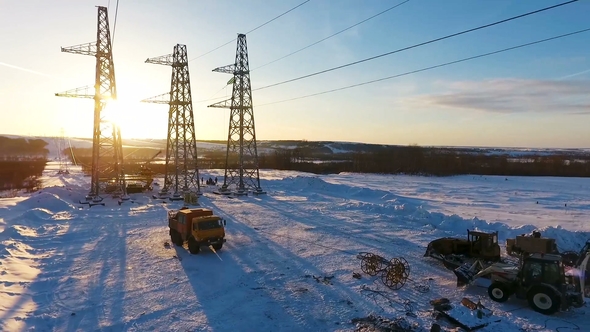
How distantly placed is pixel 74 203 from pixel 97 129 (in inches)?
236

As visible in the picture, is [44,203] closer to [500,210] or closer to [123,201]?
[123,201]

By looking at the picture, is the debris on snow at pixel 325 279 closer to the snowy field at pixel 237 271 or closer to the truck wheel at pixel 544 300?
the snowy field at pixel 237 271

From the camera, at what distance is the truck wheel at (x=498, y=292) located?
10.9 metres

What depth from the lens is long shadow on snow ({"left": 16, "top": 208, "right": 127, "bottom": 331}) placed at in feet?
32.0

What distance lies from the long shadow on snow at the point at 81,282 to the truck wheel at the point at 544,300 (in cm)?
1109

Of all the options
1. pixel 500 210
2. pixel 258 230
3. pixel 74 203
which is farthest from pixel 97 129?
pixel 500 210

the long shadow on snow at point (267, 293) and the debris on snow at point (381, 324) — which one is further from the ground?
the debris on snow at point (381, 324)

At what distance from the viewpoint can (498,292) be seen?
11.0m

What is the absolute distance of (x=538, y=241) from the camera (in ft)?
46.5

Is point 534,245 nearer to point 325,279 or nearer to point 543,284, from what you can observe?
point 543,284

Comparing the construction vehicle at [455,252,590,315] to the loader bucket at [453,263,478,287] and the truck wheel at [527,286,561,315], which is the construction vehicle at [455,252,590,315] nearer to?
the truck wheel at [527,286,561,315]

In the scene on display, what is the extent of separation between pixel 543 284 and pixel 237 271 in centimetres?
946

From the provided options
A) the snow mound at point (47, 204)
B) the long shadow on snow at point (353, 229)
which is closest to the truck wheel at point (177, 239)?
the long shadow on snow at point (353, 229)

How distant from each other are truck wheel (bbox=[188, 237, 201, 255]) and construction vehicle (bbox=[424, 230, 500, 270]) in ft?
30.4
